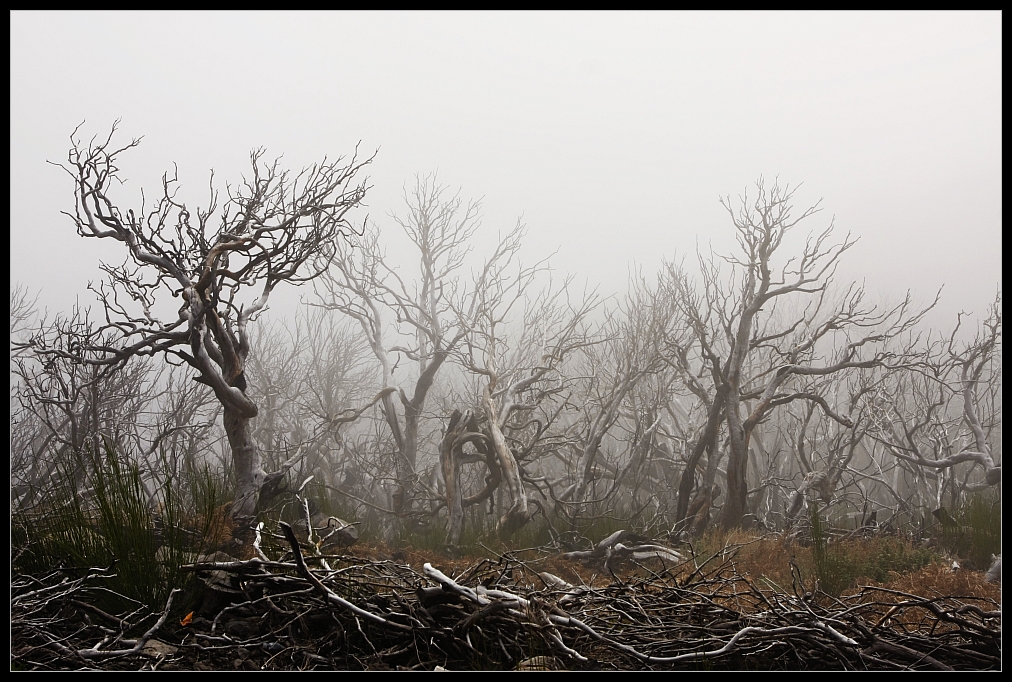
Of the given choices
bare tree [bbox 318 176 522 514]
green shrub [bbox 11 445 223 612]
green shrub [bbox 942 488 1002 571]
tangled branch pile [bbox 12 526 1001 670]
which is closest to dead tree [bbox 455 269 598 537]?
bare tree [bbox 318 176 522 514]

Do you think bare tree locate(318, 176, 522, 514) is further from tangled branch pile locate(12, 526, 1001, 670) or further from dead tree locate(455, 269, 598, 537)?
tangled branch pile locate(12, 526, 1001, 670)

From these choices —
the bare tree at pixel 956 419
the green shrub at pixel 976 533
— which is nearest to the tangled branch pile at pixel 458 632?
the green shrub at pixel 976 533

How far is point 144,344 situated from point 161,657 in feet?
10.4

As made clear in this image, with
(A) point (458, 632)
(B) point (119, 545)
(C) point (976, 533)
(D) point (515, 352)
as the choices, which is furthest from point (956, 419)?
(B) point (119, 545)

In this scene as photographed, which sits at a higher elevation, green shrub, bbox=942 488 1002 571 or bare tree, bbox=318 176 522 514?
bare tree, bbox=318 176 522 514

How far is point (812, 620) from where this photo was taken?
9.85 ft

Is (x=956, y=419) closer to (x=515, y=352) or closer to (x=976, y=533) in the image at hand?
(x=976, y=533)

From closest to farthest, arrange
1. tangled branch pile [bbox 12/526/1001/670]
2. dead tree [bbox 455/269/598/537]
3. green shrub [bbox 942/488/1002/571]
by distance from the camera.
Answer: tangled branch pile [bbox 12/526/1001/670]
green shrub [bbox 942/488/1002/571]
dead tree [bbox 455/269/598/537]

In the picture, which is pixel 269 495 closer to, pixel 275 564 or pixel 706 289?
pixel 275 564

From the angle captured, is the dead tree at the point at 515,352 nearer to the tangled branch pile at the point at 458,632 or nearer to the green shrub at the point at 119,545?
the tangled branch pile at the point at 458,632

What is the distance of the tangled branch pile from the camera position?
2.93m

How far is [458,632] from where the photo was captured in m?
3.00
